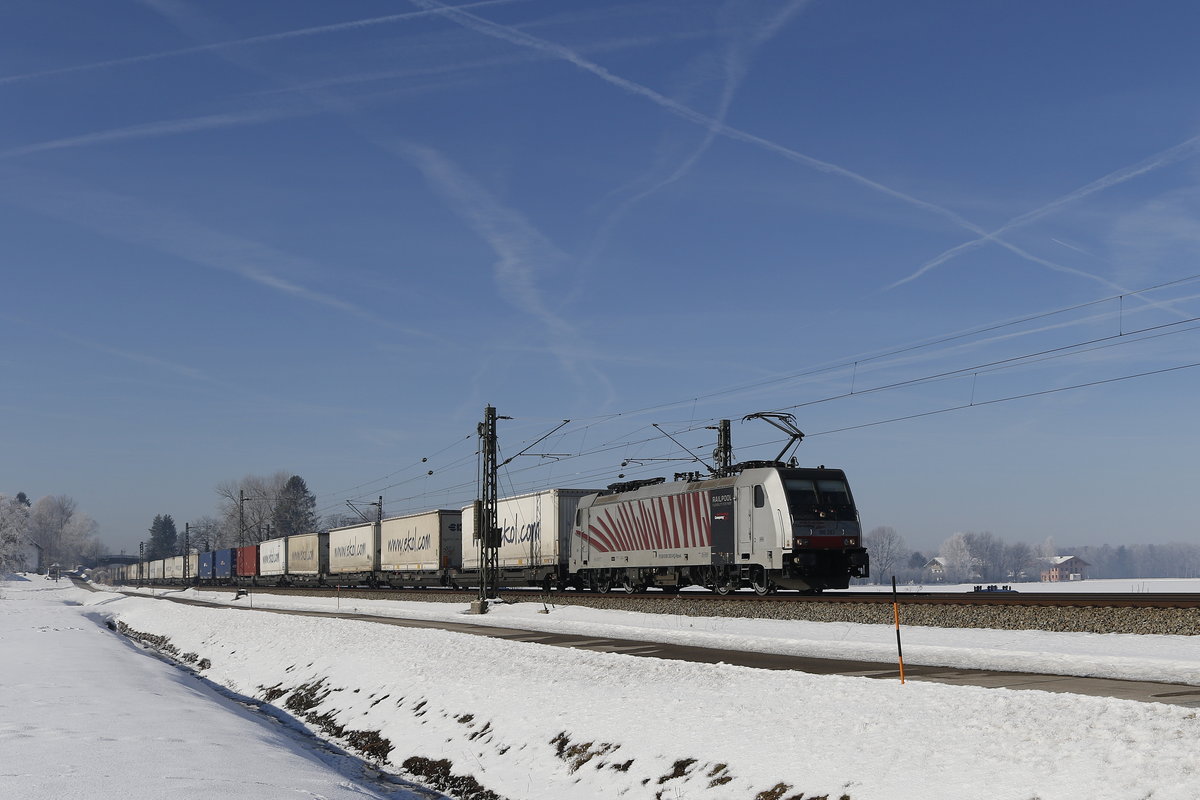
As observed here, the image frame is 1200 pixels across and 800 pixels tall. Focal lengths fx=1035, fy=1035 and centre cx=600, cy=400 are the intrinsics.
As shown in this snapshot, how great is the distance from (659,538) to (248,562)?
2794 inches

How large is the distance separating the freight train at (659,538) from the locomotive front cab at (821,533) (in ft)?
0.12

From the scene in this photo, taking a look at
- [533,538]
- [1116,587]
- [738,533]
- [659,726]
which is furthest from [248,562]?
[659,726]

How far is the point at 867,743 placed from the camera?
1135 cm

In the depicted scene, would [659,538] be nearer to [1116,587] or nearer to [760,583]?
[760,583]

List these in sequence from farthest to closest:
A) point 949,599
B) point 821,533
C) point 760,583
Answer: point 760,583 < point 821,533 < point 949,599

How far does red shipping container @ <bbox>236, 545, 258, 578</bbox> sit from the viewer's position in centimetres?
9712

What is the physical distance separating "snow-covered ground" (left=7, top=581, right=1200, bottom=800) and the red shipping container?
7256 centimetres

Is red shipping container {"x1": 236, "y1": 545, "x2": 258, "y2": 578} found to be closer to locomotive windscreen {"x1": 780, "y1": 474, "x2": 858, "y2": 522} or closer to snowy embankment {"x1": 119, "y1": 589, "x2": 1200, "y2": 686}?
snowy embankment {"x1": 119, "y1": 589, "x2": 1200, "y2": 686}

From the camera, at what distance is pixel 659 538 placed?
3919 centimetres

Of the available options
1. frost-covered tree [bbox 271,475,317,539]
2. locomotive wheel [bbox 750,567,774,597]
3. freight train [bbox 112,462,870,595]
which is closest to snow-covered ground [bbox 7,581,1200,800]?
freight train [bbox 112,462,870,595]

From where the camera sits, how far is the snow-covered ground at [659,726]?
10054mm

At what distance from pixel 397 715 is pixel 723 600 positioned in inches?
564

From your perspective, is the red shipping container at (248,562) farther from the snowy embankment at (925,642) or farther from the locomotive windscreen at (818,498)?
the locomotive windscreen at (818,498)

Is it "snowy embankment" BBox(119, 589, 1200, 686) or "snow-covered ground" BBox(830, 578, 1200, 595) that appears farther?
"snow-covered ground" BBox(830, 578, 1200, 595)
